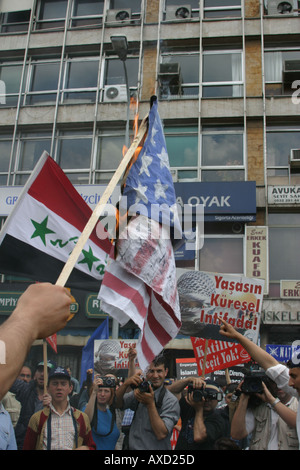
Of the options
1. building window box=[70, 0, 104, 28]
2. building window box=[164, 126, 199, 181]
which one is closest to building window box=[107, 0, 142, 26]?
building window box=[70, 0, 104, 28]

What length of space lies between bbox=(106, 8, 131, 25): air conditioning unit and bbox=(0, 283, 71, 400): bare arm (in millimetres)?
16992

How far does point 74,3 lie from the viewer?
18000mm

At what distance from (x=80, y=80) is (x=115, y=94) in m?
1.56

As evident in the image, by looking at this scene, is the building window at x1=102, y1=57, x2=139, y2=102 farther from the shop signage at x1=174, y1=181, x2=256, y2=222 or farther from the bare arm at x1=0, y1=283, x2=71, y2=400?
the bare arm at x1=0, y1=283, x2=71, y2=400

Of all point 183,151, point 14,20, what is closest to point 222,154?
point 183,151

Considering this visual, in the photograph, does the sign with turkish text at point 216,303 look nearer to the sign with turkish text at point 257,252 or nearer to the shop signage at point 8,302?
the sign with turkish text at point 257,252

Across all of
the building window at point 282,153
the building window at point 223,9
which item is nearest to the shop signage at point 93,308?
the building window at point 282,153

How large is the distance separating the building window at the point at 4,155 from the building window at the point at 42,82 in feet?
4.84

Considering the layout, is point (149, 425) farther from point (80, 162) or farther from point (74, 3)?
point (74, 3)

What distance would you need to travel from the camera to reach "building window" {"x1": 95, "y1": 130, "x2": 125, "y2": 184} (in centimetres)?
1580

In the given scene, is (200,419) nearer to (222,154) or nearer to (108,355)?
(108,355)

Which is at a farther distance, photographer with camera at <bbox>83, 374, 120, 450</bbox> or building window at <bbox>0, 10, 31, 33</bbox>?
building window at <bbox>0, 10, 31, 33</bbox>

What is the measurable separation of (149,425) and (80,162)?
1235 centimetres
